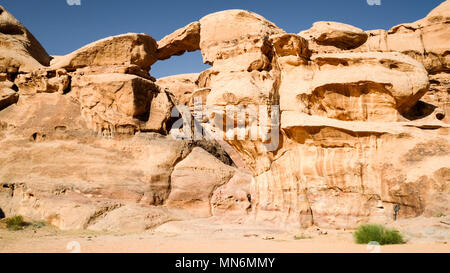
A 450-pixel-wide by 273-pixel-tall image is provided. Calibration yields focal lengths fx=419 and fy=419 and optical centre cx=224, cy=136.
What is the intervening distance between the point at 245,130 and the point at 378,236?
5.75 m

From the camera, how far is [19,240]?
32.5ft

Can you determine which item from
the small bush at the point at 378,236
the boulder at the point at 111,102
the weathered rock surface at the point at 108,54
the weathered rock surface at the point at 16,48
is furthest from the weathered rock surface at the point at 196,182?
the small bush at the point at 378,236

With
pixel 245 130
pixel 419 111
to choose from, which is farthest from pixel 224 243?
pixel 419 111

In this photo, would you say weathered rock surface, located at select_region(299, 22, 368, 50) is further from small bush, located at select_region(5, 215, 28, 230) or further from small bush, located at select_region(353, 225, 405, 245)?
small bush, located at select_region(5, 215, 28, 230)

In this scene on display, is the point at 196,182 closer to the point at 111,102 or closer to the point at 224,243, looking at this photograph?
the point at 111,102

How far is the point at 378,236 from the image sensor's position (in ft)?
25.4

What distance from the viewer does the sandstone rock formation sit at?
11398 millimetres

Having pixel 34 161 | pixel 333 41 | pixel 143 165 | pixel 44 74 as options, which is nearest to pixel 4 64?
pixel 44 74

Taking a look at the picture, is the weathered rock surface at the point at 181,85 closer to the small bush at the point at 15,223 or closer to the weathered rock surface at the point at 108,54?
the weathered rock surface at the point at 108,54

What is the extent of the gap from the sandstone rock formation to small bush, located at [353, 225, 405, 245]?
237 centimetres

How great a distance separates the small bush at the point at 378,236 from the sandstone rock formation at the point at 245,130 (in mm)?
2370

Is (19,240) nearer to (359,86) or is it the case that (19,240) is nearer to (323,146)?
(323,146)

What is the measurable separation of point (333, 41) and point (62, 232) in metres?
11.0

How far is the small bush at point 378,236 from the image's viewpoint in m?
7.68
